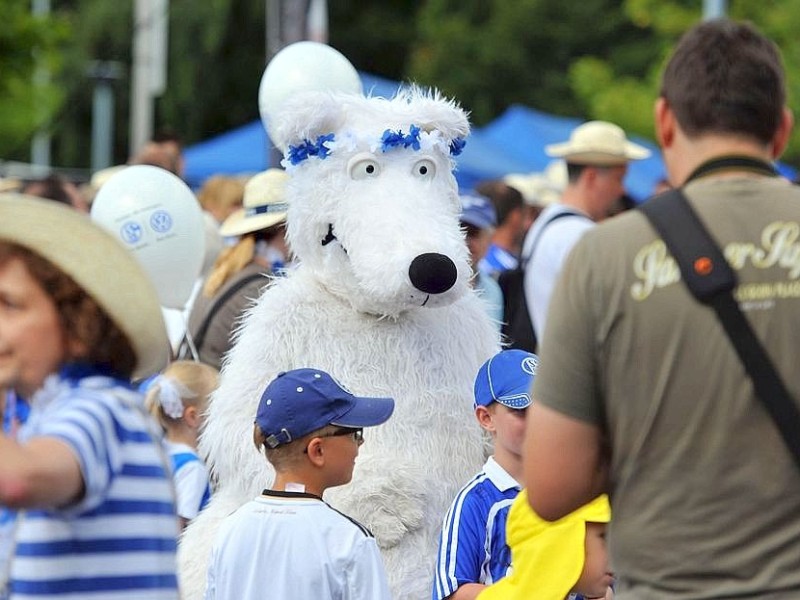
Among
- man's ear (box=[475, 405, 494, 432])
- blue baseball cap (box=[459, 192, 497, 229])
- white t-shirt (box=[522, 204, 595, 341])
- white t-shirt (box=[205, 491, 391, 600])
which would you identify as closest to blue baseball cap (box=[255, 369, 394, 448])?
white t-shirt (box=[205, 491, 391, 600])

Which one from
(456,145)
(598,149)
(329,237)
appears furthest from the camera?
(598,149)

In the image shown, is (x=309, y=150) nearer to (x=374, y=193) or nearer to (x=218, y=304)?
(x=374, y=193)

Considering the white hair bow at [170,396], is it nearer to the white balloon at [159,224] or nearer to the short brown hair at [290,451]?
the white balloon at [159,224]

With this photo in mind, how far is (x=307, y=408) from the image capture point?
171 inches

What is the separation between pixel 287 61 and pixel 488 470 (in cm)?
243

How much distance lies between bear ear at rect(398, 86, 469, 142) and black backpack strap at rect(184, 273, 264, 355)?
1.40 m

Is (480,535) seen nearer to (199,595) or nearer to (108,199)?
(199,595)

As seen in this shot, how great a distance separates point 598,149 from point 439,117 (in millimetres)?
3695

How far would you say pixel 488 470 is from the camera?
445 centimetres

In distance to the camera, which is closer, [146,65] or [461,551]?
[461,551]

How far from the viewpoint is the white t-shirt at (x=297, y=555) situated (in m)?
4.11

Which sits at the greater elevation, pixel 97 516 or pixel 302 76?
pixel 302 76

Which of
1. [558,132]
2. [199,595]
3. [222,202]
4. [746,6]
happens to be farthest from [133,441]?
[746,6]

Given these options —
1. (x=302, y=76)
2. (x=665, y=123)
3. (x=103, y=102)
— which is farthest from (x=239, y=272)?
(x=103, y=102)
